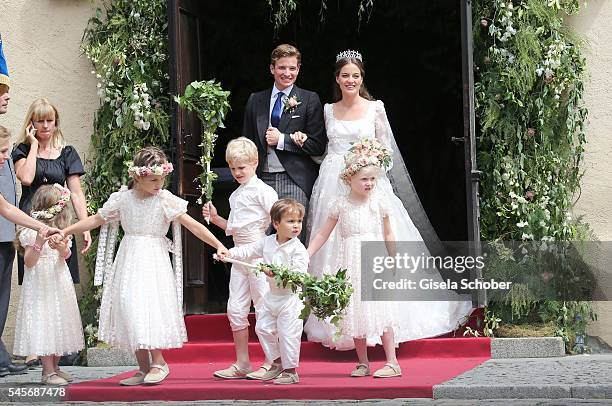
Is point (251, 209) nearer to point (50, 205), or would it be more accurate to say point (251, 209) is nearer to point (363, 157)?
point (363, 157)

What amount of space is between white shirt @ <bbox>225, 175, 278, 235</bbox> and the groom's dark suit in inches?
39.3

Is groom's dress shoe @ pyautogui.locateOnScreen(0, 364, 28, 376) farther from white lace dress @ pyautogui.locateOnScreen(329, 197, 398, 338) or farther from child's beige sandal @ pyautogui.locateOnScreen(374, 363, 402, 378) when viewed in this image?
child's beige sandal @ pyautogui.locateOnScreen(374, 363, 402, 378)

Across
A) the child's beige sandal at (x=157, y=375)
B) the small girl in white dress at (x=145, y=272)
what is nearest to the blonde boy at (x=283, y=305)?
the small girl in white dress at (x=145, y=272)

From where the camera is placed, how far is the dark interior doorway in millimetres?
12242

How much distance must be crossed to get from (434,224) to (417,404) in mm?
5749

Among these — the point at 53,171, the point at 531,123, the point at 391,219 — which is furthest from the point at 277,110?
the point at 531,123

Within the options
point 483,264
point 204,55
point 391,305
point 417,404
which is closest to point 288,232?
point 391,305

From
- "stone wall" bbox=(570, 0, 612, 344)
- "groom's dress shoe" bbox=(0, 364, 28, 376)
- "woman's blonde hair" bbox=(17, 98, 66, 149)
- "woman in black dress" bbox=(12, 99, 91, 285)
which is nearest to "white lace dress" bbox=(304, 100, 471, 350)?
"stone wall" bbox=(570, 0, 612, 344)

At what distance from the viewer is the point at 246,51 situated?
40.3 feet

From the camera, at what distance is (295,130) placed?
8992 millimetres

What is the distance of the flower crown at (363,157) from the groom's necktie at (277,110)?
1150 millimetres

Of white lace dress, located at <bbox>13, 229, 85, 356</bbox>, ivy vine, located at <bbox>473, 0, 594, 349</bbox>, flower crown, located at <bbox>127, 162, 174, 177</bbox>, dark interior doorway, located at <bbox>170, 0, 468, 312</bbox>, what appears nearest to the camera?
flower crown, located at <bbox>127, 162, 174, 177</bbox>

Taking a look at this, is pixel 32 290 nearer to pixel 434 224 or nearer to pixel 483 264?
pixel 483 264

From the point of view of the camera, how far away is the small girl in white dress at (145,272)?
7383 millimetres
